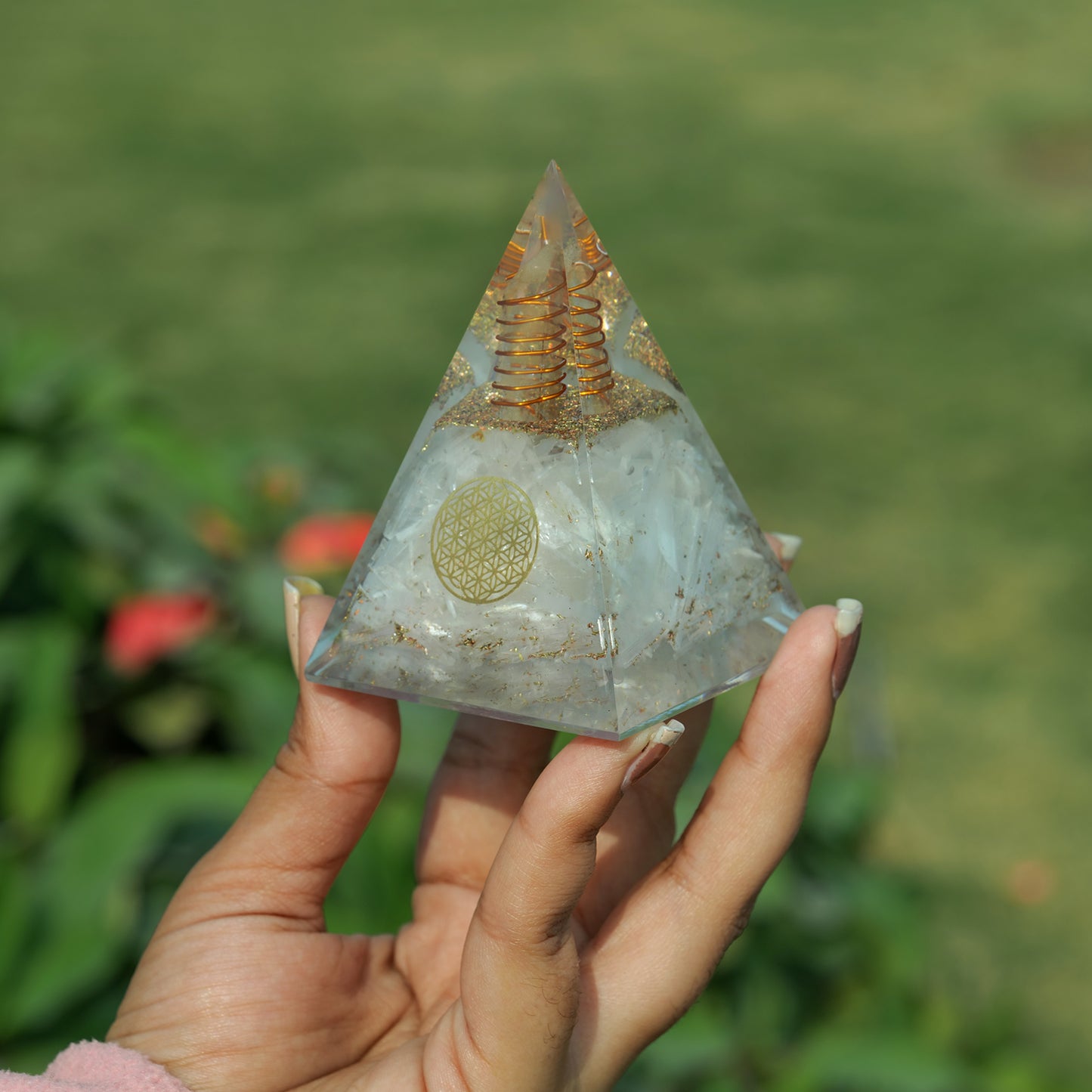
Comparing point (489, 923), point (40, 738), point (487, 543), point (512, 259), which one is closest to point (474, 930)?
point (489, 923)

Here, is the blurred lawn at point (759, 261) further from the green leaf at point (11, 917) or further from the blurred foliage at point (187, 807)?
the green leaf at point (11, 917)

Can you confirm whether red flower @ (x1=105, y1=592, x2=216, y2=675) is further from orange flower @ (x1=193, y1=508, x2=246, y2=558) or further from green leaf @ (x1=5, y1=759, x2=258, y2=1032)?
green leaf @ (x1=5, y1=759, x2=258, y2=1032)

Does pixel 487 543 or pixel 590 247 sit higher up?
pixel 590 247

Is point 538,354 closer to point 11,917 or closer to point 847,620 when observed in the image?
point 847,620

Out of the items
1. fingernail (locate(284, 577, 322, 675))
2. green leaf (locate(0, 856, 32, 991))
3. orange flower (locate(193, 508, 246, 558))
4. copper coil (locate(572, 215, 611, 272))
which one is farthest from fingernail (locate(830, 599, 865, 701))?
orange flower (locate(193, 508, 246, 558))

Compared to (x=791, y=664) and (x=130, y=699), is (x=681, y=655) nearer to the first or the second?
(x=791, y=664)

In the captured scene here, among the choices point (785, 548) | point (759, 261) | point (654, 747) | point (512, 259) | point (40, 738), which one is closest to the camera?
point (654, 747)

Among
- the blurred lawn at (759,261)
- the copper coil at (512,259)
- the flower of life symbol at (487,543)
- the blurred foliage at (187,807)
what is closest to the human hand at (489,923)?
the flower of life symbol at (487,543)
